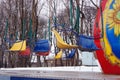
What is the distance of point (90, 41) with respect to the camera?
29.3 feet

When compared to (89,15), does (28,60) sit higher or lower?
lower

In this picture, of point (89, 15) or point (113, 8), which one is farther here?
point (89, 15)

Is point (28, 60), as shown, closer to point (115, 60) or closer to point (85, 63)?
point (85, 63)

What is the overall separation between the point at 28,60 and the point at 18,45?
1121 cm

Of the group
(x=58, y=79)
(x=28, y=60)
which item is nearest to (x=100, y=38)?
(x=58, y=79)

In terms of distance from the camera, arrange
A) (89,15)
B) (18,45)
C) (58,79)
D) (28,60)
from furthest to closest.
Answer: (89,15), (28,60), (18,45), (58,79)

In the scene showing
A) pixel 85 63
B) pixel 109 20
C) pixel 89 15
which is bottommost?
pixel 85 63

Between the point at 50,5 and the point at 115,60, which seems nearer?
the point at 115,60

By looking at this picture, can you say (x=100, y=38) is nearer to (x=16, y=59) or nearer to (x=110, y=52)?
(x=110, y=52)

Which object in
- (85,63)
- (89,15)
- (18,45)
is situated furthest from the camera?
(89,15)

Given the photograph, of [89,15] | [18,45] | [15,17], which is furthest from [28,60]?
[18,45]

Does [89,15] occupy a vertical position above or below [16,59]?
above

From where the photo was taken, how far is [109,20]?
9617 mm

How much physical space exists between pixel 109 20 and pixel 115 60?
1.10 meters
